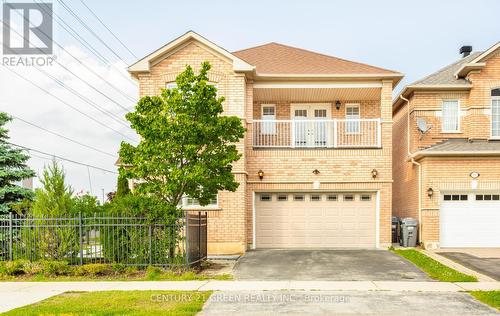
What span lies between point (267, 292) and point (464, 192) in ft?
36.7

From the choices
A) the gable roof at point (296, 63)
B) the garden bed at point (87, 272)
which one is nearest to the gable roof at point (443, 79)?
the gable roof at point (296, 63)

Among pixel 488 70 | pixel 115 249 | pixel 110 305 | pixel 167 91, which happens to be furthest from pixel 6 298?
pixel 488 70

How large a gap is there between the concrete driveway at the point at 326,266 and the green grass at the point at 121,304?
322 cm

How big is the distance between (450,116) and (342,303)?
43.4 feet

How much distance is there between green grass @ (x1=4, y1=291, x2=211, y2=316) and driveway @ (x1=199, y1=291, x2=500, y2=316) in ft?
1.27

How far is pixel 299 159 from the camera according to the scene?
20391mm

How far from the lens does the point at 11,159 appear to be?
765 inches

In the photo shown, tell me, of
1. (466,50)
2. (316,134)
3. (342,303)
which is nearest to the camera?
(342,303)

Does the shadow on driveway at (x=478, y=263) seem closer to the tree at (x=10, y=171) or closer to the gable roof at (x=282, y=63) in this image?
the gable roof at (x=282, y=63)

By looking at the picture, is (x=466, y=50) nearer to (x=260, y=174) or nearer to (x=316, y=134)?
(x=316, y=134)

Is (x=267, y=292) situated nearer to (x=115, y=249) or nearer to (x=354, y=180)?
(x=115, y=249)

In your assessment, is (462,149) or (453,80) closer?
(462,149)

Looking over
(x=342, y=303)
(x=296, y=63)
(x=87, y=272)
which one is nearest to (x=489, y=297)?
(x=342, y=303)

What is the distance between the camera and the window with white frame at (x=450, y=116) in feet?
70.9
